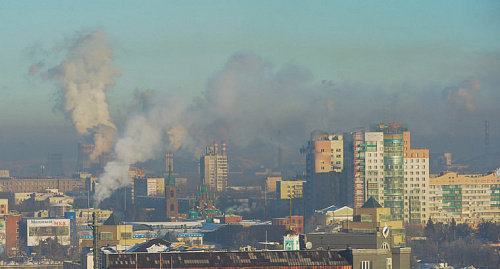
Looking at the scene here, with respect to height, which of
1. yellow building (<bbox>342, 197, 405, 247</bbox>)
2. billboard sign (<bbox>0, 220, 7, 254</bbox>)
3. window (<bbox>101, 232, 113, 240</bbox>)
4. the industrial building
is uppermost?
yellow building (<bbox>342, 197, 405, 247</bbox>)

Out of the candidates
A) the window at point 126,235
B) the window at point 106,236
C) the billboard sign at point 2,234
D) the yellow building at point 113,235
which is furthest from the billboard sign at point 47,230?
the window at point 106,236

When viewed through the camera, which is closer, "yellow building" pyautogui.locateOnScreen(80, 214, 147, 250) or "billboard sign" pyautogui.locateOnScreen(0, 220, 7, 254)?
"yellow building" pyautogui.locateOnScreen(80, 214, 147, 250)

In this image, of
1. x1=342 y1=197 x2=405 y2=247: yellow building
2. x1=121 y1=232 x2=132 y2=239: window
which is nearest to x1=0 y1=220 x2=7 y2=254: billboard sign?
x1=121 y1=232 x2=132 y2=239: window

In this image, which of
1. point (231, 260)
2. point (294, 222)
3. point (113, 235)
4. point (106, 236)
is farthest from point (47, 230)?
point (231, 260)

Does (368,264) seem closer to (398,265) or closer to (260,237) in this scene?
(398,265)

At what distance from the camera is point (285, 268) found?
8444 centimetres

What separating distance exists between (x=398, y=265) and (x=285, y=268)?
908cm

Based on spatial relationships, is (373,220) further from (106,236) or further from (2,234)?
(2,234)

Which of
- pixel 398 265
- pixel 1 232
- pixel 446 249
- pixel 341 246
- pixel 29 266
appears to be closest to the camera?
pixel 398 265

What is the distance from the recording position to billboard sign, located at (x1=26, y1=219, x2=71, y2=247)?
183 meters

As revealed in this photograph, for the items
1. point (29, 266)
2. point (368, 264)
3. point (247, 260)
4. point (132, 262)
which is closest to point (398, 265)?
point (368, 264)

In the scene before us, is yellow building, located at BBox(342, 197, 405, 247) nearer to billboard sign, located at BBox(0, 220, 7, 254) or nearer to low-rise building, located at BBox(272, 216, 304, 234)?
low-rise building, located at BBox(272, 216, 304, 234)

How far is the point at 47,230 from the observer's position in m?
187

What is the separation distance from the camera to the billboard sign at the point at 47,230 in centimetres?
18299
